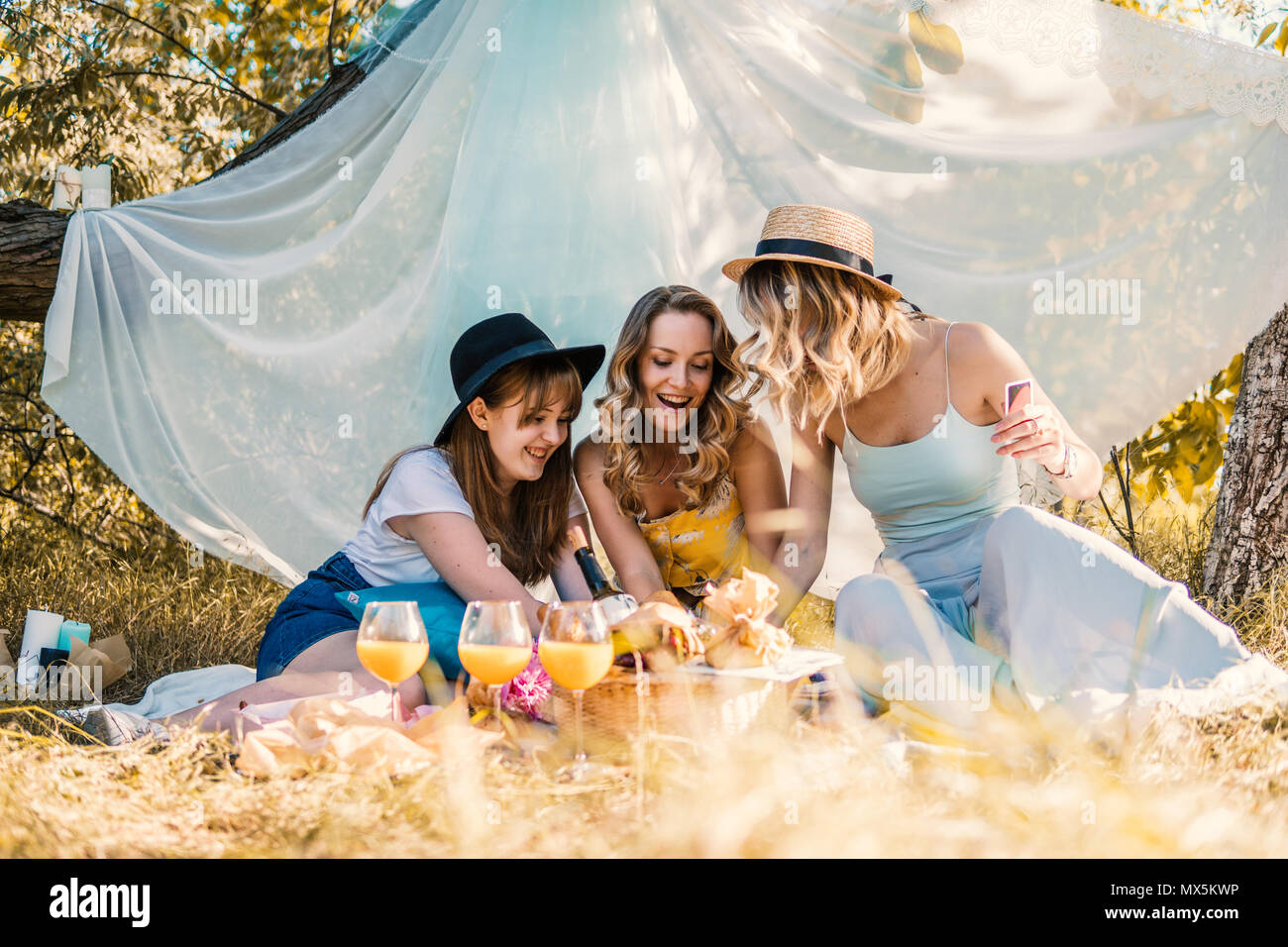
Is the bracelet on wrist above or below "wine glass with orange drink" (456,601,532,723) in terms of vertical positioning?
above

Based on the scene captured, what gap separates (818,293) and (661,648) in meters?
0.96

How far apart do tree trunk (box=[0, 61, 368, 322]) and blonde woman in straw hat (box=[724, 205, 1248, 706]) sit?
153 centimetres

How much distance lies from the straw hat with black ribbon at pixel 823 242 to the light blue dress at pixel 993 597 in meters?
0.25

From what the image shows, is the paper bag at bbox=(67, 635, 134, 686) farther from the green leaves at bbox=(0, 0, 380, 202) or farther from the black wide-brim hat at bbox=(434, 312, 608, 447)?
the green leaves at bbox=(0, 0, 380, 202)

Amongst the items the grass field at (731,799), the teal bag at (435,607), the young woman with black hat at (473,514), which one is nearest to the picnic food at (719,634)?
the grass field at (731,799)

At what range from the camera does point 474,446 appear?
2.64 m

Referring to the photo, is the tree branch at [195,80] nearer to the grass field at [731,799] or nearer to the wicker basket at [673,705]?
the grass field at [731,799]

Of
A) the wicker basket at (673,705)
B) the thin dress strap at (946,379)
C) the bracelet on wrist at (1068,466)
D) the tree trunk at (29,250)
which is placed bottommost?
the wicker basket at (673,705)

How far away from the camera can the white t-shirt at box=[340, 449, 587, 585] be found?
8.11ft

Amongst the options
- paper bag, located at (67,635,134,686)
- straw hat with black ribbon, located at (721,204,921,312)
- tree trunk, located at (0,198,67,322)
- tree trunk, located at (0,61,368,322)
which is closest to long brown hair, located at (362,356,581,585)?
straw hat with black ribbon, located at (721,204,921,312)

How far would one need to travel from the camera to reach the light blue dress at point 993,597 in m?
2.00

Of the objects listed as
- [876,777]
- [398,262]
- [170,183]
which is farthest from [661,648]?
[170,183]
